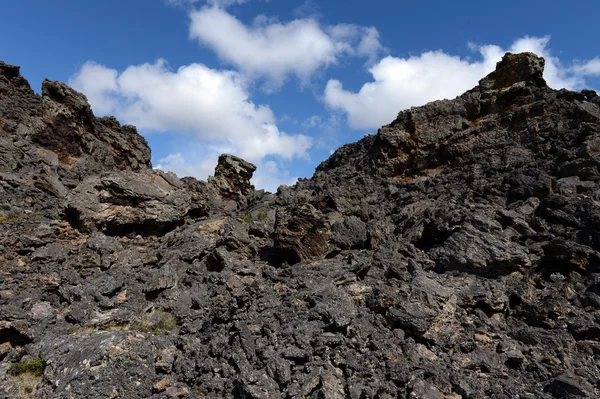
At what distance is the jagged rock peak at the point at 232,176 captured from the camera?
4728cm

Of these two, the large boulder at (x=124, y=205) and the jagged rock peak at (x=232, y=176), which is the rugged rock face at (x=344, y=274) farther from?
the jagged rock peak at (x=232, y=176)

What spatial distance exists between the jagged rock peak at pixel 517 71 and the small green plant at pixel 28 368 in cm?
3054

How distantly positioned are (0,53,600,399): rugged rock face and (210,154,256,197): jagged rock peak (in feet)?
63.6

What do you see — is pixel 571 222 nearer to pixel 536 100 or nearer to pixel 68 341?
pixel 536 100

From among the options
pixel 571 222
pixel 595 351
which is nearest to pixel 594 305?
pixel 595 351

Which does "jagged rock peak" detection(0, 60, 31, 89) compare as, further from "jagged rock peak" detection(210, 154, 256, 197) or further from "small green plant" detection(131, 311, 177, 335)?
"small green plant" detection(131, 311, 177, 335)

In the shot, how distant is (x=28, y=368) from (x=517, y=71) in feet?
105

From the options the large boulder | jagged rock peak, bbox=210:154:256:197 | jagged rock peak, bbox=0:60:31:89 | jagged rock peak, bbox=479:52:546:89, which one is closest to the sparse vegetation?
the large boulder

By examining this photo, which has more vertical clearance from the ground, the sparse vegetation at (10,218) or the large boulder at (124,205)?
the large boulder at (124,205)

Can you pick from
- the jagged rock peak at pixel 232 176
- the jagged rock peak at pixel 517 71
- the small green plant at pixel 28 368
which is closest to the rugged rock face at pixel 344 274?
the small green plant at pixel 28 368

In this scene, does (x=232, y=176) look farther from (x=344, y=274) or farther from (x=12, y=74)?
(x=344, y=274)

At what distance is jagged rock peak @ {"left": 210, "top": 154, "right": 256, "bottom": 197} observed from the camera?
47.3m

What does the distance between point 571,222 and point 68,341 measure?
762 inches

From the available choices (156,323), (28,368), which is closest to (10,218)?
(28,368)
